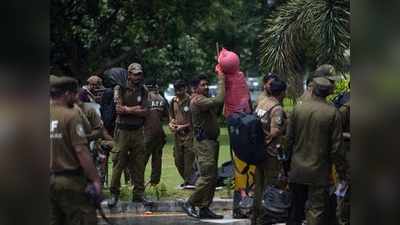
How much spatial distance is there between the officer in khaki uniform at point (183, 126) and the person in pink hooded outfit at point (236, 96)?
272 centimetres

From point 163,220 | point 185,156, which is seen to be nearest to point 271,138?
point 163,220

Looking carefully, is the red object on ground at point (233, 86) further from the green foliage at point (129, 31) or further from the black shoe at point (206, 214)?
the green foliage at point (129, 31)

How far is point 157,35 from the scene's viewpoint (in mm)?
23047

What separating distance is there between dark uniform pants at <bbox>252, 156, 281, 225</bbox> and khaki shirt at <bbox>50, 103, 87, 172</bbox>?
131 inches

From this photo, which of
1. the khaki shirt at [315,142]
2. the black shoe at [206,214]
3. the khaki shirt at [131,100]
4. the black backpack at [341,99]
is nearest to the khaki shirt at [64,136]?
the khaki shirt at [315,142]

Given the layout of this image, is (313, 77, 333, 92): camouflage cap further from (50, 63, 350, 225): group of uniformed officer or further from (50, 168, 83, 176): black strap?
(50, 168, 83, 176): black strap

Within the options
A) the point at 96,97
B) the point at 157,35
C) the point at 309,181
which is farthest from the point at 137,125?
the point at 157,35

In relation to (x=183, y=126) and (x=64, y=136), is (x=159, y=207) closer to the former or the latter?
(x=183, y=126)

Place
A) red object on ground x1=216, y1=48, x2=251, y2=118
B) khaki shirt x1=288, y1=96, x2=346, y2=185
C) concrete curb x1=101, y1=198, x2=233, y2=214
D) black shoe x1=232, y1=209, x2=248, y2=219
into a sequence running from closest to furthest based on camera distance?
khaki shirt x1=288, y1=96, x2=346, y2=185 → red object on ground x1=216, y1=48, x2=251, y2=118 → black shoe x1=232, y1=209, x2=248, y2=219 → concrete curb x1=101, y1=198, x2=233, y2=214

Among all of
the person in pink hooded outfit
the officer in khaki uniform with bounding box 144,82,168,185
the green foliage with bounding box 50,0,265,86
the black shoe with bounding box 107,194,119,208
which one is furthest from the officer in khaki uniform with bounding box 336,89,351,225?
the green foliage with bounding box 50,0,265,86

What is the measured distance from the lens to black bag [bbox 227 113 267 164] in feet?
28.8
